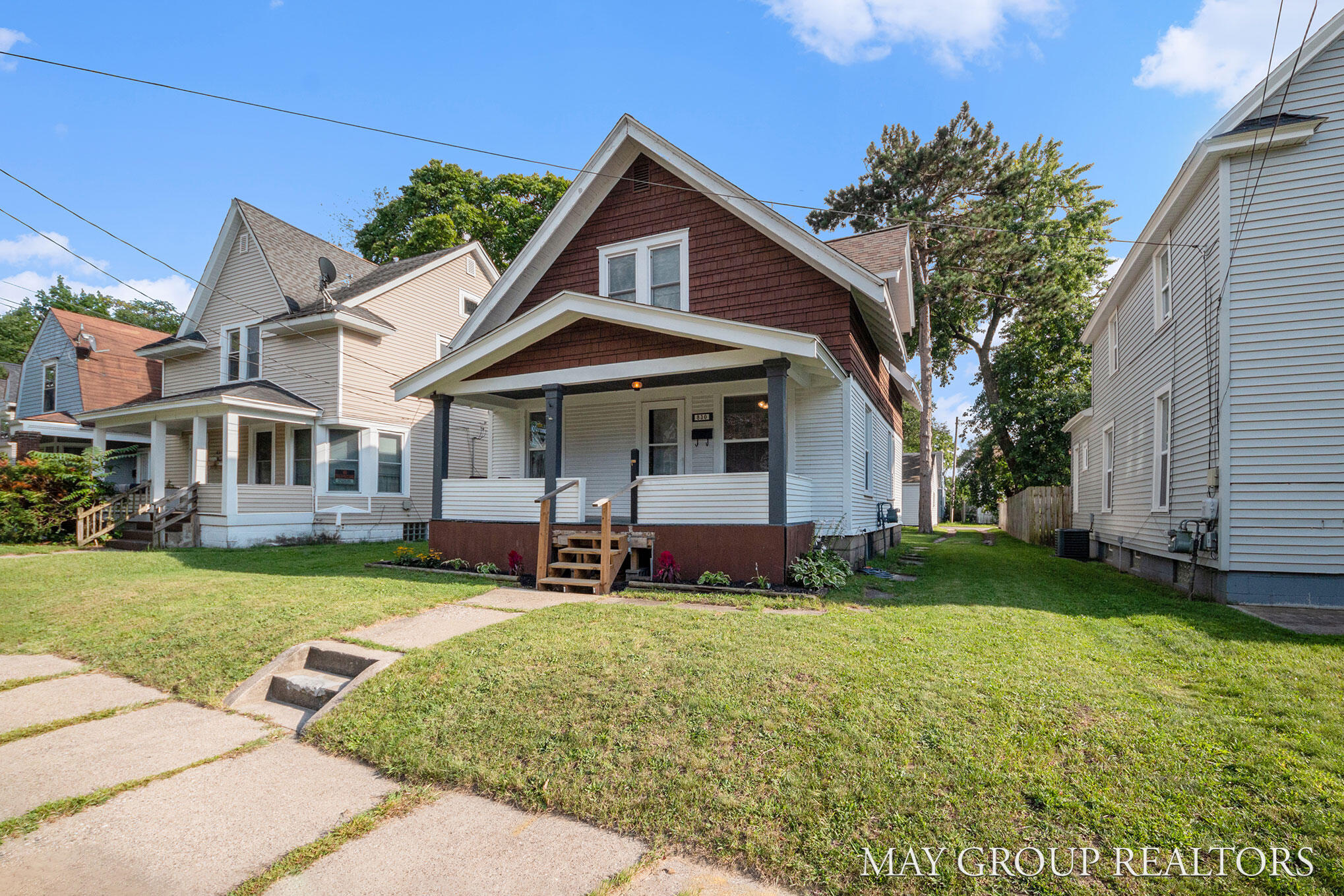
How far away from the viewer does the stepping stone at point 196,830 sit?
252cm

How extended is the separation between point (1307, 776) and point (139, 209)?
54.5 feet

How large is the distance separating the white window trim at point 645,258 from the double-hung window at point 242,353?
35.4 ft

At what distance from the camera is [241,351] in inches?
668

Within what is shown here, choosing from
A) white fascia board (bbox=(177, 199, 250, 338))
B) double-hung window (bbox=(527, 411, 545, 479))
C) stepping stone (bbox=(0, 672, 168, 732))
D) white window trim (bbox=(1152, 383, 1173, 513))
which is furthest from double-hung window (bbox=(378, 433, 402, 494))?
white window trim (bbox=(1152, 383, 1173, 513))

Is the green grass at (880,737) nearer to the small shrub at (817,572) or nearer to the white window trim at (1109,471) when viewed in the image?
the small shrub at (817,572)

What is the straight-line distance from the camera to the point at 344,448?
1573 centimetres

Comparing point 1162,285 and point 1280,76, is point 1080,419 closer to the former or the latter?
point 1162,285

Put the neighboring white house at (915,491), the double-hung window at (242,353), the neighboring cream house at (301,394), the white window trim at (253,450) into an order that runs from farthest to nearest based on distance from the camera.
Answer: the neighboring white house at (915,491)
the double-hung window at (242,353)
the white window trim at (253,450)
the neighboring cream house at (301,394)

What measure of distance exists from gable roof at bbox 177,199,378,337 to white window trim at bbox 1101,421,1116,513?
65.3 ft

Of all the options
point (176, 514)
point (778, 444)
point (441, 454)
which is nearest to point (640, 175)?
point (441, 454)

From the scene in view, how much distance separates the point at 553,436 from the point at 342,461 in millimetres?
9022

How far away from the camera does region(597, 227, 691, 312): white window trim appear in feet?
35.8

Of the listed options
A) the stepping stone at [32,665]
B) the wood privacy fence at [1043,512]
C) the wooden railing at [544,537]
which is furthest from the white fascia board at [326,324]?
the wood privacy fence at [1043,512]

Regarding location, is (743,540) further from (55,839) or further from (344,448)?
(344,448)
